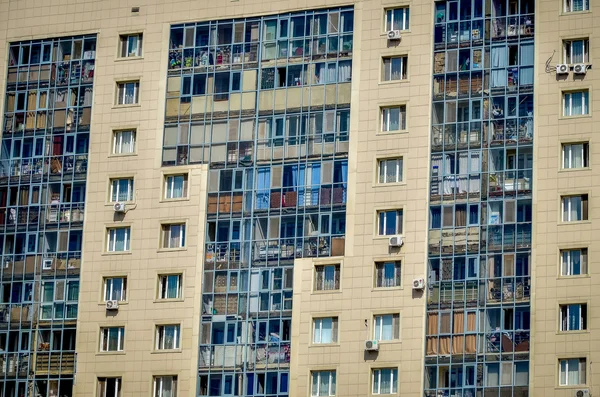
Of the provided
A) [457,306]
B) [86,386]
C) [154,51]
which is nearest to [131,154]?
[154,51]

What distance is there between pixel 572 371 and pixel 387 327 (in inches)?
367

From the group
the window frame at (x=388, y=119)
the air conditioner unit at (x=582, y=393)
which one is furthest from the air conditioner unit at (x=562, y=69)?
the air conditioner unit at (x=582, y=393)

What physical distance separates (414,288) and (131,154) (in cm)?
1711

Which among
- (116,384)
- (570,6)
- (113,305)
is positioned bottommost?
(116,384)

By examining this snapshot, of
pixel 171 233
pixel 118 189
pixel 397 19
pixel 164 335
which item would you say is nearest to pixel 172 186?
pixel 171 233

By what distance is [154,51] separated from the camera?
341 ft

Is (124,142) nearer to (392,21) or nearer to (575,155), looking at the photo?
(392,21)

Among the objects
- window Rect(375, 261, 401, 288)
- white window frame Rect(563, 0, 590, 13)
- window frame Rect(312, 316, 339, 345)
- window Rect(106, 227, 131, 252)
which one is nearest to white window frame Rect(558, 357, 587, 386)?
window Rect(375, 261, 401, 288)

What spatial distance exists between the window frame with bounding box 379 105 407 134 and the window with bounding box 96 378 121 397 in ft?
60.1

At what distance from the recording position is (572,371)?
92.4m

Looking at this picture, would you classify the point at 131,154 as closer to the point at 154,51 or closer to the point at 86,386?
Answer: the point at 154,51

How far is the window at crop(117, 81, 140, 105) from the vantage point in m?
104

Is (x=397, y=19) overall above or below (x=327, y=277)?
above

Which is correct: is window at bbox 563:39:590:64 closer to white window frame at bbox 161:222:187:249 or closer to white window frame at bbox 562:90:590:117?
white window frame at bbox 562:90:590:117
